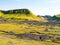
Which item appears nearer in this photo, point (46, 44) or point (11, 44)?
point (11, 44)

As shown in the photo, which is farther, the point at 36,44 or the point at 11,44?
the point at 36,44

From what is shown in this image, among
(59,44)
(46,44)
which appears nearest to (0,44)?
(46,44)

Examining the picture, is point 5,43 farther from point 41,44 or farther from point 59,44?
point 59,44

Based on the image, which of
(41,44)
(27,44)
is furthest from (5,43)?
(41,44)

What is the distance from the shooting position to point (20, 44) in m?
62.6

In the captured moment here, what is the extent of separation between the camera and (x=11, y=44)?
2382 inches

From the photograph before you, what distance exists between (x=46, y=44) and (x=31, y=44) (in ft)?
18.9

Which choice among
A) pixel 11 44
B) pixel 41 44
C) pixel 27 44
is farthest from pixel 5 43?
pixel 41 44

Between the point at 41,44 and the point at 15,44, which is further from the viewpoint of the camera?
the point at 41,44

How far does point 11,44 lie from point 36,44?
10035mm

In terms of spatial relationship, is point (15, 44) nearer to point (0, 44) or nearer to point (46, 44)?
point (0, 44)

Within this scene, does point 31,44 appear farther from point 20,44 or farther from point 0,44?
point 0,44

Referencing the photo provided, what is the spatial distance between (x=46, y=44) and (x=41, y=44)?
6.12 feet

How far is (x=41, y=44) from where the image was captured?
6619cm
